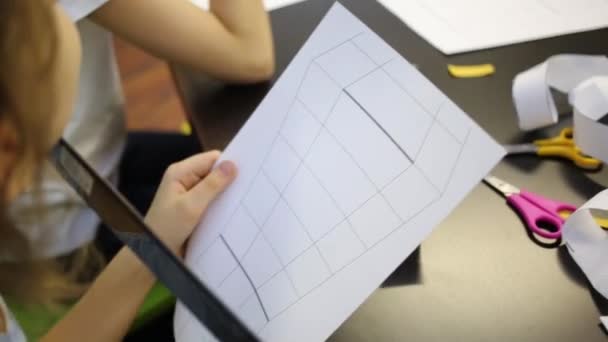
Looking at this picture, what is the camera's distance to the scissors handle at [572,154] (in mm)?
545

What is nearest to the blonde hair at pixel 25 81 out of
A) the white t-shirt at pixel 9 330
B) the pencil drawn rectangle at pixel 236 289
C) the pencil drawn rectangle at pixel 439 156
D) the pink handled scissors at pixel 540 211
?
the white t-shirt at pixel 9 330

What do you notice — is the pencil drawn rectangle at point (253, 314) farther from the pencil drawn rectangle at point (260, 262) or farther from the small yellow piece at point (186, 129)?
the small yellow piece at point (186, 129)

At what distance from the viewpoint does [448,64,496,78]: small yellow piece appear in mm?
635

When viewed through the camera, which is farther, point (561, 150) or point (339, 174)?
point (561, 150)

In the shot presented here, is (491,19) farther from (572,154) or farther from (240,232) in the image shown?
(240,232)

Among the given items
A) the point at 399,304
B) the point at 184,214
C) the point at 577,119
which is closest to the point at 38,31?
the point at 184,214

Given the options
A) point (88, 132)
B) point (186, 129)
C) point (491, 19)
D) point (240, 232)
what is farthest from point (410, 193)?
point (186, 129)

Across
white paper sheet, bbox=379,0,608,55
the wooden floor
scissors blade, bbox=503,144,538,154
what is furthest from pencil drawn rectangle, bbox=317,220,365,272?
the wooden floor

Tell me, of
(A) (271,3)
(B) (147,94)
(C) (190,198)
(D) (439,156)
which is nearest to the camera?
(D) (439,156)

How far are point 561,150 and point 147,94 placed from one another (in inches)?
50.1

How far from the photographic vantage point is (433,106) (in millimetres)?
421

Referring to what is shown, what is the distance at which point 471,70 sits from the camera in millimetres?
639

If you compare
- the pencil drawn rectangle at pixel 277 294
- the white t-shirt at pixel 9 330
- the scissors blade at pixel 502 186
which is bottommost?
the white t-shirt at pixel 9 330

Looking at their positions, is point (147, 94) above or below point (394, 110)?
below
